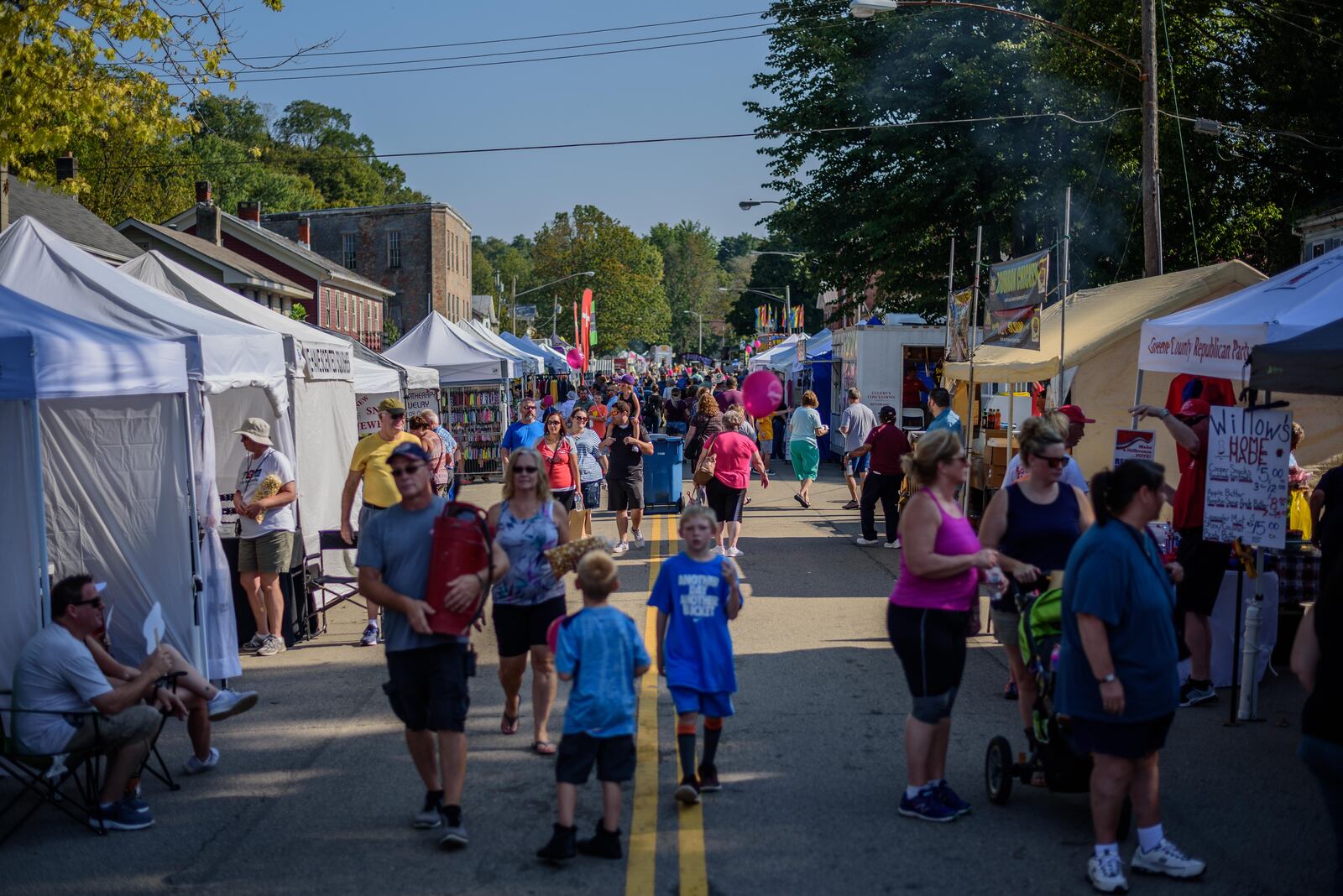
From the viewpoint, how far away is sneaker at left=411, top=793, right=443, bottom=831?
5.77 metres

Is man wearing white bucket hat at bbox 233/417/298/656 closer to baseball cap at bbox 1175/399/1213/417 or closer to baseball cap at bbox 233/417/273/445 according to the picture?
baseball cap at bbox 233/417/273/445

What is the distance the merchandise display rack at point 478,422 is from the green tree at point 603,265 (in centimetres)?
4929

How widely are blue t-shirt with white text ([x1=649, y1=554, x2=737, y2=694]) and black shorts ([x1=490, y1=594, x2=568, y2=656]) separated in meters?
0.97

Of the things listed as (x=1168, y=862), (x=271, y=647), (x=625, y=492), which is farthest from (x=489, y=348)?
(x=1168, y=862)

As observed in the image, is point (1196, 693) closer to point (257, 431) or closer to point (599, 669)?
point (599, 669)

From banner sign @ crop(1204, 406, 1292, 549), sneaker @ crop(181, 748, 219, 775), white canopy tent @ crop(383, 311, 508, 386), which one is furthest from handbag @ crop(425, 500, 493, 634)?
white canopy tent @ crop(383, 311, 508, 386)

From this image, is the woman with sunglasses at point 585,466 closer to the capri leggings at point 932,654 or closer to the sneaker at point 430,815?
the sneaker at point 430,815

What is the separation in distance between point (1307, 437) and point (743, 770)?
845 centimetres

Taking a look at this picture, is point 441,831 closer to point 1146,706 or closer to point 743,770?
point 743,770

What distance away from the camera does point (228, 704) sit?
7.66 m

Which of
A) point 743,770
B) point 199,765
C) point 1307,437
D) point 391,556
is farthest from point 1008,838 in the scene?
point 1307,437

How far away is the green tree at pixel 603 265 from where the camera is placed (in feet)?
253

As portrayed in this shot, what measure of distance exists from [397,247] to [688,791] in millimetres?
67584

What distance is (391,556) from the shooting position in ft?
18.5
